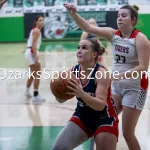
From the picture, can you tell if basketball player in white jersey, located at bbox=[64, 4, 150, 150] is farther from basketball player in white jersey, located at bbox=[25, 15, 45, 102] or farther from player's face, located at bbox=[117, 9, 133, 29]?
basketball player in white jersey, located at bbox=[25, 15, 45, 102]

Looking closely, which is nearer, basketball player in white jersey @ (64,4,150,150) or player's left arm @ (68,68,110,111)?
player's left arm @ (68,68,110,111)

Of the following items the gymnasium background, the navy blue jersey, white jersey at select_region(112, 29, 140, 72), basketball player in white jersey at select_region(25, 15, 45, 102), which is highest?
white jersey at select_region(112, 29, 140, 72)

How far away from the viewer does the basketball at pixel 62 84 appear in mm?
4102

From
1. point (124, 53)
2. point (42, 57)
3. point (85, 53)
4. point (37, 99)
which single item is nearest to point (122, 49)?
point (124, 53)

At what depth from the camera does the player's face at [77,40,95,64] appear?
420 cm

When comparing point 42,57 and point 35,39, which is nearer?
point 35,39

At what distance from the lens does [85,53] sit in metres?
4.21

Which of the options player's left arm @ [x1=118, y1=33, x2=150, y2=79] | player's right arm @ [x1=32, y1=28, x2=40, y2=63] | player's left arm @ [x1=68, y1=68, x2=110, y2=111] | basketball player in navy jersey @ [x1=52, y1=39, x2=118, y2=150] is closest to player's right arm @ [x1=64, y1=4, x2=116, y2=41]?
player's left arm @ [x1=118, y1=33, x2=150, y2=79]

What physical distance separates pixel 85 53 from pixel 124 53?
0.79 metres

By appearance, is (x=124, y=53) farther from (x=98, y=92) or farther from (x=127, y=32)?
(x=98, y=92)

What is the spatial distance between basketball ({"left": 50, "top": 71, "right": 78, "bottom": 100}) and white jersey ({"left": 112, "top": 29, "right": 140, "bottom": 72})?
3.18ft

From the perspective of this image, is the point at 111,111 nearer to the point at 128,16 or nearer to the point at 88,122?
the point at 88,122

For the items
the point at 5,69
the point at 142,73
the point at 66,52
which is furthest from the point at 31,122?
the point at 66,52

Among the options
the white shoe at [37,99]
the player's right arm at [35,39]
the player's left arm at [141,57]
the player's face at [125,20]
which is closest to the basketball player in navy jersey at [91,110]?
the player's left arm at [141,57]
